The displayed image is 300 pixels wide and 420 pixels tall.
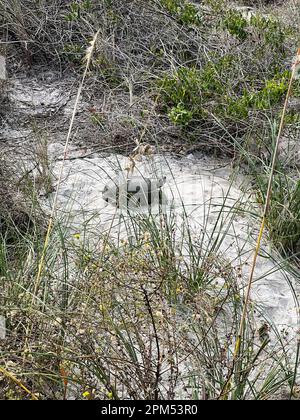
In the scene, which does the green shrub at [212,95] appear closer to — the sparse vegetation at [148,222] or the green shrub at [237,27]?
the sparse vegetation at [148,222]

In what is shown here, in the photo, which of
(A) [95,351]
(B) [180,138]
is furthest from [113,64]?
(A) [95,351]

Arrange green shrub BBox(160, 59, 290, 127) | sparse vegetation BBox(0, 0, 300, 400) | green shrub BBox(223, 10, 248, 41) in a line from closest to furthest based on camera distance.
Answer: sparse vegetation BBox(0, 0, 300, 400)
green shrub BBox(160, 59, 290, 127)
green shrub BBox(223, 10, 248, 41)

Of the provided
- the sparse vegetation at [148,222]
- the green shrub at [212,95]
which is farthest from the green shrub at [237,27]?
the green shrub at [212,95]

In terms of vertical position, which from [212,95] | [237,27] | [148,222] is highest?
[237,27]

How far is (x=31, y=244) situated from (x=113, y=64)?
2.33 metres

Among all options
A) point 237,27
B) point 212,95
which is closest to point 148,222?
point 212,95

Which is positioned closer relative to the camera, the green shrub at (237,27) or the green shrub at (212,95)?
the green shrub at (212,95)

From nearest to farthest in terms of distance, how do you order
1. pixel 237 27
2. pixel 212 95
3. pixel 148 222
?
pixel 148 222 < pixel 212 95 < pixel 237 27

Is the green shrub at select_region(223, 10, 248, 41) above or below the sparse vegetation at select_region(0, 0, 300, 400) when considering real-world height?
above

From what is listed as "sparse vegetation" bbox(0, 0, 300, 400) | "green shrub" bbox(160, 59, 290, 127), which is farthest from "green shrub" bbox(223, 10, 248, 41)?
"green shrub" bbox(160, 59, 290, 127)

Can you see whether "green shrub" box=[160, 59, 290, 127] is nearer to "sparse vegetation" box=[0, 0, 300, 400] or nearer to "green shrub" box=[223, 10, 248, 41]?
"sparse vegetation" box=[0, 0, 300, 400]

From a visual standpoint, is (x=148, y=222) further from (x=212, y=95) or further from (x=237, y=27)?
(x=237, y=27)

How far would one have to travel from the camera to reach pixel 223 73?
4578 mm
